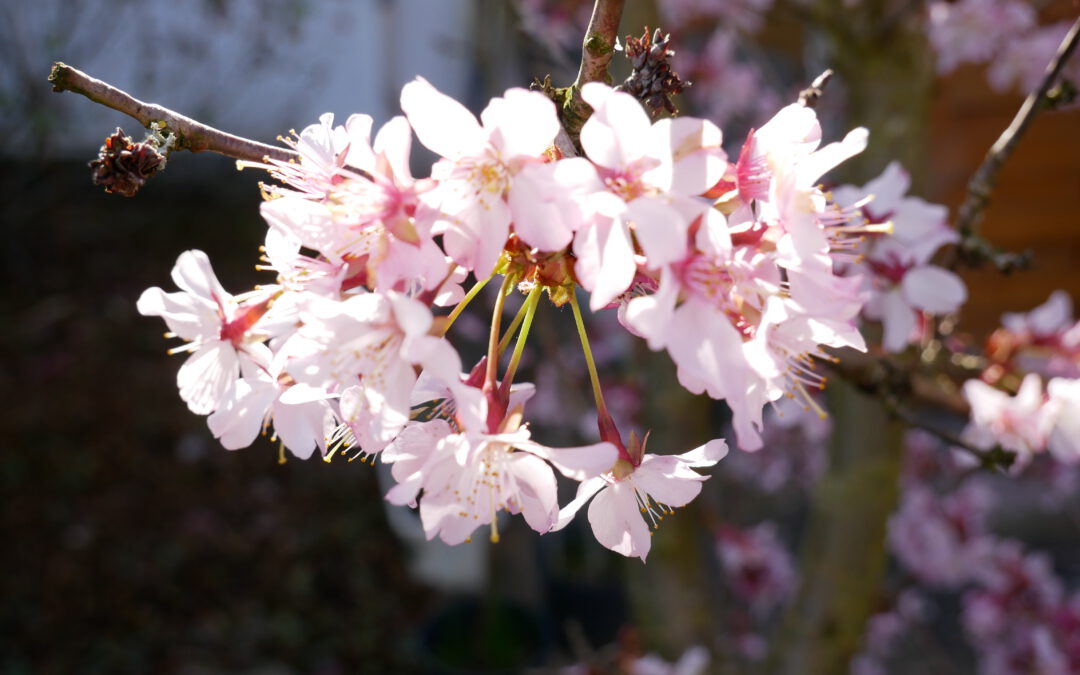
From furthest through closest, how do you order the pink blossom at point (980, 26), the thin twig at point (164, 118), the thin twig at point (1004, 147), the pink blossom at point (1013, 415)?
the pink blossom at point (980, 26) → the pink blossom at point (1013, 415) → the thin twig at point (1004, 147) → the thin twig at point (164, 118)

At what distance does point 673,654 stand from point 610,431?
5.04 feet

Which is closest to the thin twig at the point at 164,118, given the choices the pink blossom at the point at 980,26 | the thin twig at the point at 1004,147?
the thin twig at the point at 1004,147

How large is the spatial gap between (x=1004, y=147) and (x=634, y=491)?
71cm

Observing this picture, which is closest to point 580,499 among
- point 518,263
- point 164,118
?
point 518,263

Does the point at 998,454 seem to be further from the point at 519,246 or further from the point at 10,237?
the point at 10,237

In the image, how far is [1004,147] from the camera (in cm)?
99

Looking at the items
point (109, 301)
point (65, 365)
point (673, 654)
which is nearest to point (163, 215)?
point (109, 301)

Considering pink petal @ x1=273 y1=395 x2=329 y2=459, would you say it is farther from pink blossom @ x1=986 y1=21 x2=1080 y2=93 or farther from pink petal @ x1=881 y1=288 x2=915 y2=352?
pink blossom @ x1=986 y1=21 x2=1080 y2=93

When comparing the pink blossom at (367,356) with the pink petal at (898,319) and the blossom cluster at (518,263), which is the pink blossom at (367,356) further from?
the pink petal at (898,319)

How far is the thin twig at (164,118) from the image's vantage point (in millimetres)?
608

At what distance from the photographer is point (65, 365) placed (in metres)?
4.30

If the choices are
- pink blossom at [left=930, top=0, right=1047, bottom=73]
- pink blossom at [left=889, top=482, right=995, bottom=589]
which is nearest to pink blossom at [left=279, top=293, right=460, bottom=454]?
pink blossom at [left=930, top=0, right=1047, bottom=73]

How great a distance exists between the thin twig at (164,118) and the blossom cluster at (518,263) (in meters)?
0.04

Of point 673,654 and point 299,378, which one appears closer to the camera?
point 299,378
